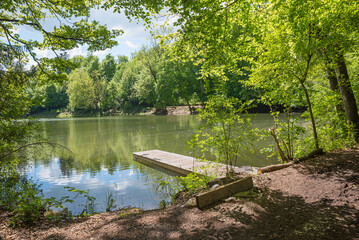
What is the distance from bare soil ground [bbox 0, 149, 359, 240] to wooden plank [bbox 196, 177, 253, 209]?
0.13 metres

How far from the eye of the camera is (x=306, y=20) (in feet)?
17.2

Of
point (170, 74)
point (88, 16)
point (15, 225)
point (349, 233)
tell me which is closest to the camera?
point (349, 233)

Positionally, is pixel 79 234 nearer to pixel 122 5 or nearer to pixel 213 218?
pixel 213 218

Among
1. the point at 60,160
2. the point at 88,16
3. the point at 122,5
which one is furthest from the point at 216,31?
the point at 60,160

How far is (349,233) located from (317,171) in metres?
2.26

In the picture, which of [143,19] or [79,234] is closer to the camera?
[79,234]

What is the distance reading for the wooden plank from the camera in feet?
12.7

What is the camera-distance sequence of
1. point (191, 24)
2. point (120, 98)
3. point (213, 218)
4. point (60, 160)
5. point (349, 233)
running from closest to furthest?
point (349, 233), point (213, 218), point (191, 24), point (60, 160), point (120, 98)

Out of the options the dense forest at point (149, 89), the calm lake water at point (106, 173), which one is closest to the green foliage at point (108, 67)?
the dense forest at point (149, 89)

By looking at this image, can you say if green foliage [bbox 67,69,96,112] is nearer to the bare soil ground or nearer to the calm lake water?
the calm lake water

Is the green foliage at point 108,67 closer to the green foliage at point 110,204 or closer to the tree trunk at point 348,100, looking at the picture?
the green foliage at point 110,204

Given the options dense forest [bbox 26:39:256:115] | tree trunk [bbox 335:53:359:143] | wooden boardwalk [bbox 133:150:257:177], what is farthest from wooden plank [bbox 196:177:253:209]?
dense forest [bbox 26:39:256:115]

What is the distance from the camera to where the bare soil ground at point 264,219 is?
296 centimetres

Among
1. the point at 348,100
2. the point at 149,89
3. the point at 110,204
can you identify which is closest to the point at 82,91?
the point at 149,89
